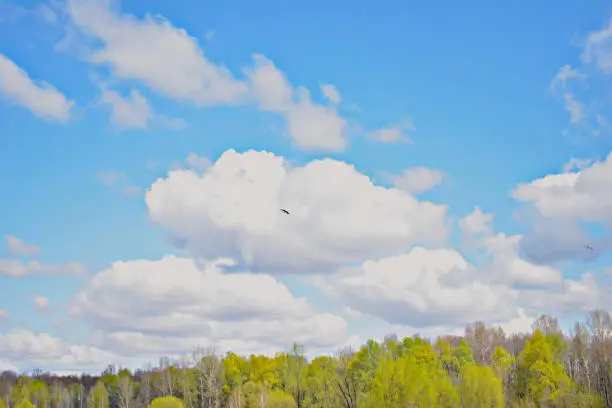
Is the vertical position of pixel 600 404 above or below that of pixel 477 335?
below

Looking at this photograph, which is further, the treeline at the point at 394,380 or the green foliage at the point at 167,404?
the green foliage at the point at 167,404

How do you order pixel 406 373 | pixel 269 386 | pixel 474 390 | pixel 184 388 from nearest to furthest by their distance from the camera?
pixel 406 373 < pixel 474 390 < pixel 269 386 < pixel 184 388

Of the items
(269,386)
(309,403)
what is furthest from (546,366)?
(269,386)

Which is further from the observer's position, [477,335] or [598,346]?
[477,335]

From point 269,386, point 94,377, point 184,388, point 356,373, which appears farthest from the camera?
point 94,377

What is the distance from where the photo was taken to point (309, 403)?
284 ft

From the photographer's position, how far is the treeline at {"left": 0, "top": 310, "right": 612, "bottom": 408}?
203 ft

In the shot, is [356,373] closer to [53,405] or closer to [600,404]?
[600,404]

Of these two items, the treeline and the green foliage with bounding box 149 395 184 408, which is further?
the green foliage with bounding box 149 395 184 408

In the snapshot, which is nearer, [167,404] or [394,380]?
[394,380]

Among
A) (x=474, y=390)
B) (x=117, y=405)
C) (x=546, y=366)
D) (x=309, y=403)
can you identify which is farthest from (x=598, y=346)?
(x=117, y=405)

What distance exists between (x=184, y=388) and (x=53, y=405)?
151ft

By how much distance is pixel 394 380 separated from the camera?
56.8 m

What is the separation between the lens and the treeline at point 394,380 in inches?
2441
